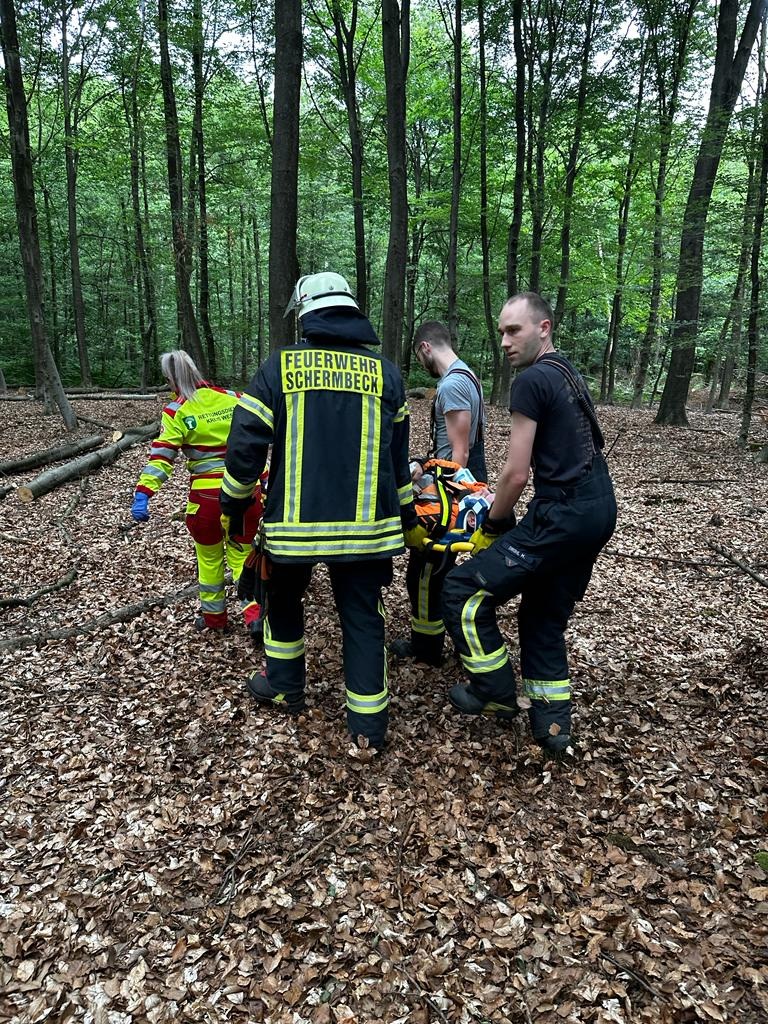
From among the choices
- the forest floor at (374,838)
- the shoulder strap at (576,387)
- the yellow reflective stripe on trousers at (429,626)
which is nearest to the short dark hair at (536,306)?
the shoulder strap at (576,387)

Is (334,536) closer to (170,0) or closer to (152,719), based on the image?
(152,719)

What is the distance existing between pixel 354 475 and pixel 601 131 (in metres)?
16.4

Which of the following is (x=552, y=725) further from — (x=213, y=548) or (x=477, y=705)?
(x=213, y=548)

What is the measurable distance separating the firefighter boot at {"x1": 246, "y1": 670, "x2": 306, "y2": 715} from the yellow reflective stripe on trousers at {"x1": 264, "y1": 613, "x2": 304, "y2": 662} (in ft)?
0.83

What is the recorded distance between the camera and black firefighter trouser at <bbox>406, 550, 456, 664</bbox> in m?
3.94

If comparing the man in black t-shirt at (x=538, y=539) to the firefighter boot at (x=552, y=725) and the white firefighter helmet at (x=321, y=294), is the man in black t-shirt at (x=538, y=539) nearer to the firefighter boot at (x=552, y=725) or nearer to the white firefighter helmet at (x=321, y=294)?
the firefighter boot at (x=552, y=725)

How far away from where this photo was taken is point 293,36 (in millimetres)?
5770

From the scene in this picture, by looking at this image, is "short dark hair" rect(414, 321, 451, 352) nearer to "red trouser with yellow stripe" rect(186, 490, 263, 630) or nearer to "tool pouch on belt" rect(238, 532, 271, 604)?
"red trouser with yellow stripe" rect(186, 490, 263, 630)

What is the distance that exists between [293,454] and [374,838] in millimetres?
1958

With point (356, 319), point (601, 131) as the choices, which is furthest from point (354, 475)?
point (601, 131)

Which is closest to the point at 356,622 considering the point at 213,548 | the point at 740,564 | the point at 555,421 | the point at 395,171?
the point at 555,421

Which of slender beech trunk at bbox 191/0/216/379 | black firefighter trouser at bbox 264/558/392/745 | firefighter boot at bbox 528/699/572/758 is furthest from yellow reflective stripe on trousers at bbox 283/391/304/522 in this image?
slender beech trunk at bbox 191/0/216/379

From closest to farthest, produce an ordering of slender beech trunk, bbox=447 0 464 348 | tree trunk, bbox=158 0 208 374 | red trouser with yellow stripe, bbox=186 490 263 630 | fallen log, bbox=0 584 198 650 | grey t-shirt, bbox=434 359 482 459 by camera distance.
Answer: grey t-shirt, bbox=434 359 482 459 < red trouser with yellow stripe, bbox=186 490 263 630 < fallen log, bbox=0 584 198 650 < slender beech trunk, bbox=447 0 464 348 < tree trunk, bbox=158 0 208 374

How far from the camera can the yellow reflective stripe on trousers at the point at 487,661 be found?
3.25 metres
